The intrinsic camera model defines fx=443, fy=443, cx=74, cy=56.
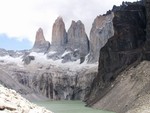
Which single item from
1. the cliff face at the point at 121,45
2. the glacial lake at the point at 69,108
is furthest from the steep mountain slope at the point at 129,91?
the cliff face at the point at 121,45

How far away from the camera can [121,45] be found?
13700 cm

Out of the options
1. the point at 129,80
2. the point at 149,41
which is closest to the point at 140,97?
the point at 129,80

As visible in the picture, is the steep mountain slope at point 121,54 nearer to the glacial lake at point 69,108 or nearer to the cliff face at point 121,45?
the cliff face at point 121,45

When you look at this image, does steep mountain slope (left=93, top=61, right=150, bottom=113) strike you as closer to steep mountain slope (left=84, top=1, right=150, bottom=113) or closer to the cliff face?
steep mountain slope (left=84, top=1, right=150, bottom=113)

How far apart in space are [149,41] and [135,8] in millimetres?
28630

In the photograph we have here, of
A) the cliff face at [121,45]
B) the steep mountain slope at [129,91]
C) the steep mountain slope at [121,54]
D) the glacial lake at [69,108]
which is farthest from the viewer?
the cliff face at [121,45]

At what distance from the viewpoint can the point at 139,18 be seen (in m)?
139

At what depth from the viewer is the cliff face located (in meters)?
131

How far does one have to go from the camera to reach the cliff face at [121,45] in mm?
131462

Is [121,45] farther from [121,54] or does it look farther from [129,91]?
[129,91]

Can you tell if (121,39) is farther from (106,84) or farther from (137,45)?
(106,84)

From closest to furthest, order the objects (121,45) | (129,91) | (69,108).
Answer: (129,91) < (69,108) < (121,45)

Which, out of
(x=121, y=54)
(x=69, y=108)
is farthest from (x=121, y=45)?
(x=69, y=108)

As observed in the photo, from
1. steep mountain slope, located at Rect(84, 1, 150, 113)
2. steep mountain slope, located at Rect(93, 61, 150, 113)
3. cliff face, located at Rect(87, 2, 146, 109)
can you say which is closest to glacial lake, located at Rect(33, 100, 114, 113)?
steep mountain slope, located at Rect(84, 1, 150, 113)
